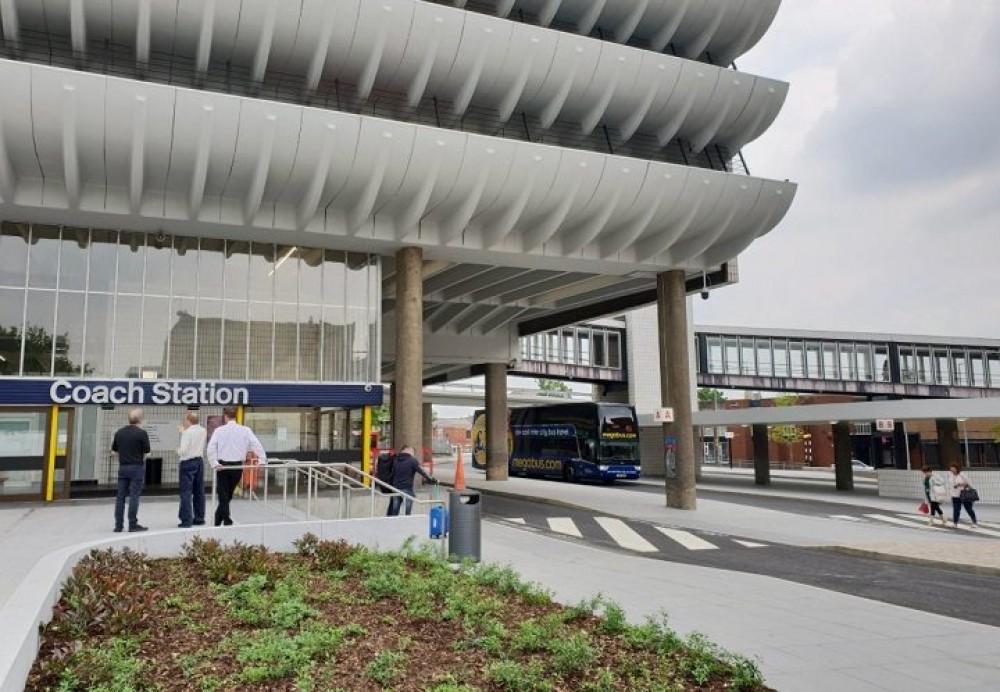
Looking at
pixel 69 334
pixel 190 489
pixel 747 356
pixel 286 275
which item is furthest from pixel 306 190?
pixel 747 356

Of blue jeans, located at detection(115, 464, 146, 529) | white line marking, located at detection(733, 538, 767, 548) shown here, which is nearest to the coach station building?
white line marking, located at detection(733, 538, 767, 548)

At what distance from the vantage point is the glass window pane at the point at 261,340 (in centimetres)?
2058

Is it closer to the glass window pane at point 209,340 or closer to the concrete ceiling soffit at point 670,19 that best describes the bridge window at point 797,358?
the concrete ceiling soffit at point 670,19

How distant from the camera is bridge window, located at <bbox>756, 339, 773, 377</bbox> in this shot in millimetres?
60812

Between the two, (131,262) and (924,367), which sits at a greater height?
(924,367)

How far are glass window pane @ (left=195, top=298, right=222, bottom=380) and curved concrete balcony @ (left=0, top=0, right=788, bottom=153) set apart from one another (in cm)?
648

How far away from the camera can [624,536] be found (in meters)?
17.3

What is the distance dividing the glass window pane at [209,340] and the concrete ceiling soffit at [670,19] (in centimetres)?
1223

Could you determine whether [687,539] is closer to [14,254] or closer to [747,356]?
[14,254]

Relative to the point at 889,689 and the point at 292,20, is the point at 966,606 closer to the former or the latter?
the point at 889,689

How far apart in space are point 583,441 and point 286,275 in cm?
1797

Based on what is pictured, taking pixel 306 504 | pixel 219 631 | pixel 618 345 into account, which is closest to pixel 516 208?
pixel 306 504

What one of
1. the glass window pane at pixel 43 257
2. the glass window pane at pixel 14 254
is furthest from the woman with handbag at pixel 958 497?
the glass window pane at pixel 14 254

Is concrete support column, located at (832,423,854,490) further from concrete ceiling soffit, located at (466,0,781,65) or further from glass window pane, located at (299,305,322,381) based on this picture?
glass window pane, located at (299,305,322,381)
